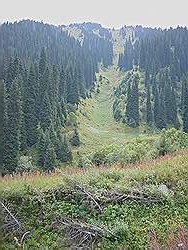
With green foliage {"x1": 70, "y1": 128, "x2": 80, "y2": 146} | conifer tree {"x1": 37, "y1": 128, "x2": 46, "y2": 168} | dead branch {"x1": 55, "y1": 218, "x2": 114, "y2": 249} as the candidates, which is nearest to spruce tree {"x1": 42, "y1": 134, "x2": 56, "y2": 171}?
conifer tree {"x1": 37, "y1": 128, "x2": 46, "y2": 168}

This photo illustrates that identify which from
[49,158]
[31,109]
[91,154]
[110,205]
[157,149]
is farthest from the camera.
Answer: [31,109]

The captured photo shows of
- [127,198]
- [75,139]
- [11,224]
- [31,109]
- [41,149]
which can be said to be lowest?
[75,139]

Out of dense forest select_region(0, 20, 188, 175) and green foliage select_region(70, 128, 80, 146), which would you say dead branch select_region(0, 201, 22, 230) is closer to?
dense forest select_region(0, 20, 188, 175)

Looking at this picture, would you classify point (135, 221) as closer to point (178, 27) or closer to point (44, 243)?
point (44, 243)

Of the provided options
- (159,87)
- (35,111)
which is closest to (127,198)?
(35,111)

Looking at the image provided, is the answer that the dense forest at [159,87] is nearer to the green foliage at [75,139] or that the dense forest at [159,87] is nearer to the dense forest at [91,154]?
the dense forest at [91,154]

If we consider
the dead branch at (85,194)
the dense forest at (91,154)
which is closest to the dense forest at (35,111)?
the dense forest at (91,154)

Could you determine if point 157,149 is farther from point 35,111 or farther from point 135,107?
point 135,107

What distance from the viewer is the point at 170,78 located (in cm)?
13712

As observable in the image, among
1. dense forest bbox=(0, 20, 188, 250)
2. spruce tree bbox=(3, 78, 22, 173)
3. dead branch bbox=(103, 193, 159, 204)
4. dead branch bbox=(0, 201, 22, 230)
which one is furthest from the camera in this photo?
spruce tree bbox=(3, 78, 22, 173)

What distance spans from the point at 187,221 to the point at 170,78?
126444 millimetres

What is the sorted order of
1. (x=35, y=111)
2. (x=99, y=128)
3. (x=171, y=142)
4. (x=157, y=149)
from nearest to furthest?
(x=157, y=149) → (x=171, y=142) → (x=35, y=111) → (x=99, y=128)

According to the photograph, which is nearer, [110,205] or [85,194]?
[110,205]

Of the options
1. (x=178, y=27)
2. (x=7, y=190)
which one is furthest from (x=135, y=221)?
(x=178, y=27)
